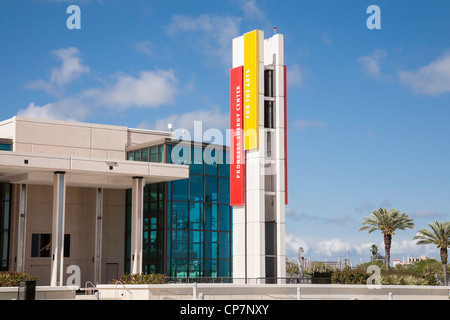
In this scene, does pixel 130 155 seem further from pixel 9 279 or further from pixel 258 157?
pixel 9 279

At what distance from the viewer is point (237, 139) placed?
36156 mm

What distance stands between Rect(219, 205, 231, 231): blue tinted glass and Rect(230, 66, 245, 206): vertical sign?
28.2 ft

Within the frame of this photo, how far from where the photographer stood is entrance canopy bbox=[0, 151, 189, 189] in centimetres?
3619

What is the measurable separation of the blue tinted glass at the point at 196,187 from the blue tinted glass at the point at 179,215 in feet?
3.00

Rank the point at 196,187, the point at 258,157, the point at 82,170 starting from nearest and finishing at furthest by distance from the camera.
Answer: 1. the point at 258,157
2. the point at 82,170
3. the point at 196,187

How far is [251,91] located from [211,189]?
35.1 feet

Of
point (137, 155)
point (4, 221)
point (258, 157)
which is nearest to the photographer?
point (258, 157)

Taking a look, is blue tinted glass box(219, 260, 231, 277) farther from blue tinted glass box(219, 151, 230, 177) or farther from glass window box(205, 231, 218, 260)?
blue tinted glass box(219, 151, 230, 177)

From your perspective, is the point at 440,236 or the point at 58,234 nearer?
the point at 58,234

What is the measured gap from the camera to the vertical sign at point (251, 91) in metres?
35.4

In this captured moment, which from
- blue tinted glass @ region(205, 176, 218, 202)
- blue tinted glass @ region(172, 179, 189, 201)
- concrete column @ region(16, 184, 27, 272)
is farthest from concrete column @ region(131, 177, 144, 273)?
concrete column @ region(16, 184, 27, 272)

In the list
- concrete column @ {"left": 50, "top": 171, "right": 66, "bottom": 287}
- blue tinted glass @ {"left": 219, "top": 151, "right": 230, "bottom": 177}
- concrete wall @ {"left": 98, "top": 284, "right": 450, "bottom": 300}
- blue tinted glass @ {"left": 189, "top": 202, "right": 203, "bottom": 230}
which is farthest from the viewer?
blue tinted glass @ {"left": 219, "top": 151, "right": 230, "bottom": 177}

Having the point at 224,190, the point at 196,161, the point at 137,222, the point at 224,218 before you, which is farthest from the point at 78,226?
the point at 224,190
